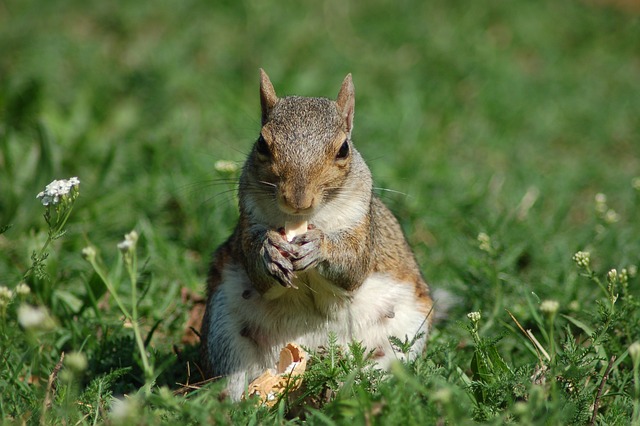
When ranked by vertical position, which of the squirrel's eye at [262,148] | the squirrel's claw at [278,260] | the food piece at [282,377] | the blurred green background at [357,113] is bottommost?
the blurred green background at [357,113]

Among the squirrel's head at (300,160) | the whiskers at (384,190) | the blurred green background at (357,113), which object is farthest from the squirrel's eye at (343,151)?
the blurred green background at (357,113)

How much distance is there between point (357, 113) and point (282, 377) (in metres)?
2.92

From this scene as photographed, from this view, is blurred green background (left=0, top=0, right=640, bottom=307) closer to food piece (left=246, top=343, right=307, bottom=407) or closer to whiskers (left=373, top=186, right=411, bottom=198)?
whiskers (left=373, top=186, right=411, bottom=198)

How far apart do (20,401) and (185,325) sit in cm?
112

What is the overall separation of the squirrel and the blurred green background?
72 cm

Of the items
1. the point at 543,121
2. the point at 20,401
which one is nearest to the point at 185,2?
the point at 543,121

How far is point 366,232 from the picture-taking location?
300 cm

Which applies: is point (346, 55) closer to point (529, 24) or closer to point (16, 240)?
point (529, 24)

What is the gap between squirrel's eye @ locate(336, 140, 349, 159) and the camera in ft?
9.57

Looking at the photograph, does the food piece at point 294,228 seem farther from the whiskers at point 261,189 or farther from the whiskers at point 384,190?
the whiskers at point 384,190

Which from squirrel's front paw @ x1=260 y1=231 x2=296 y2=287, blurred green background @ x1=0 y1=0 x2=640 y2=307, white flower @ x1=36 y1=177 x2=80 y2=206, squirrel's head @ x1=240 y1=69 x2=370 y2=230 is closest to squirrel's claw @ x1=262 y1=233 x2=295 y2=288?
squirrel's front paw @ x1=260 y1=231 x2=296 y2=287

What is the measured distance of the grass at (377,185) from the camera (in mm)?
2598

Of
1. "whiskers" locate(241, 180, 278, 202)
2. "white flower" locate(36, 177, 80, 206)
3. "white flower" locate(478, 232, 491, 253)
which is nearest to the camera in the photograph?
"white flower" locate(36, 177, 80, 206)

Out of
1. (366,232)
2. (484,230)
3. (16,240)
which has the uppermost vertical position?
(366,232)
